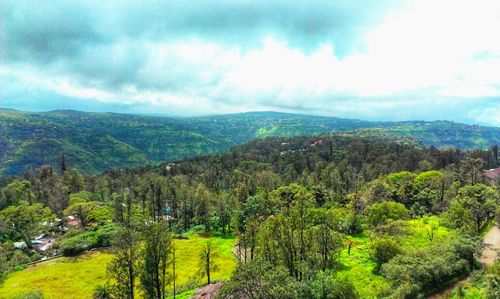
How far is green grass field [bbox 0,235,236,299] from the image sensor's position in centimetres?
5738

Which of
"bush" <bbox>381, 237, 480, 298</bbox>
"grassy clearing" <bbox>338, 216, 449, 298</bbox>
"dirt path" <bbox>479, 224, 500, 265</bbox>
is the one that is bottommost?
"grassy clearing" <bbox>338, 216, 449, 298</bbox>

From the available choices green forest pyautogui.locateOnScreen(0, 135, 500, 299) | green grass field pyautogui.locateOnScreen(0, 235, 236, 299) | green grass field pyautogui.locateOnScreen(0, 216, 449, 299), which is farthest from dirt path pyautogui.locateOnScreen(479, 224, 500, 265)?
green grass field pyautogui.locateOnScreen(0, 235, 236, 299)

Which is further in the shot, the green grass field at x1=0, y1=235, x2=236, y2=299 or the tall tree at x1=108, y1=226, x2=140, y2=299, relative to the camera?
the green grass field at x1=0, y1=235, x2=236, y2=299

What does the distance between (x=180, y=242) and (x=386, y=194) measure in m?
59.8

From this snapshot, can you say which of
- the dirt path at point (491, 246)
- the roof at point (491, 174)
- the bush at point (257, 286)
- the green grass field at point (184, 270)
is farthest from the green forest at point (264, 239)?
the roof at point (491, 174)

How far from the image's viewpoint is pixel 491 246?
180 feet

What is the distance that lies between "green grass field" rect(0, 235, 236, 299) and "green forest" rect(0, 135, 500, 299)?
0.36 meters

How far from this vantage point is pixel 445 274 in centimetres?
4388

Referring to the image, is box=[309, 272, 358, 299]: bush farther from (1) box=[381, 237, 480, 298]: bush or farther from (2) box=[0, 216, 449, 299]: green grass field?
(2) box=[0, 216, 449, 299]: green grass field

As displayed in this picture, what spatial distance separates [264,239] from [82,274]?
45225 mm

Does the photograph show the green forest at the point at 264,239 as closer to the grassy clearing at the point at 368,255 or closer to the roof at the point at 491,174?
the grassy clearing at the point at 368,255

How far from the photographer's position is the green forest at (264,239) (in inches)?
1599

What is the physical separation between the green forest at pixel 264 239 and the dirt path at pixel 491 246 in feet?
4.67

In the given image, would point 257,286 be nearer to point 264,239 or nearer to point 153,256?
point 264,239
